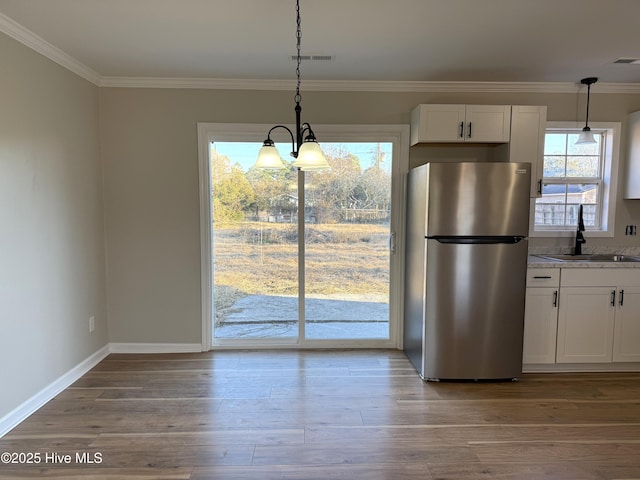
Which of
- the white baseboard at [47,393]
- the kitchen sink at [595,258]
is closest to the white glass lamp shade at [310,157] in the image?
the white baseboard at [47,393]

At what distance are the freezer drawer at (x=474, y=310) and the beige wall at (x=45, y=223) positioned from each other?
9.40 ft

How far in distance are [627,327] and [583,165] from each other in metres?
1.52

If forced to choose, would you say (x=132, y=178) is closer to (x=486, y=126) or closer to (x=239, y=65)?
(x=239, y=65)

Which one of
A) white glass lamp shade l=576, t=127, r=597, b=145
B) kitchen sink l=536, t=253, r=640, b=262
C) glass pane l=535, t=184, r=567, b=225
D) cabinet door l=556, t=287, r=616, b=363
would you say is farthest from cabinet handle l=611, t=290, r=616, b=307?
white glass lamp shade l=576, t=127, r=597, b=145

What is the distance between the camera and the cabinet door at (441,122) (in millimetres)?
3188

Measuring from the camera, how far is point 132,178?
346cm

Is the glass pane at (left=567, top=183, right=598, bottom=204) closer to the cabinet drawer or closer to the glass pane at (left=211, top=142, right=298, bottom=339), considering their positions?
the cabinet drawer

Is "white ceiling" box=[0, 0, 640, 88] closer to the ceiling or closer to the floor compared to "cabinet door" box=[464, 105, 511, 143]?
closer to the ceiling

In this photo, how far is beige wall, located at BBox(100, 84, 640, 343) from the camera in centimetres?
343

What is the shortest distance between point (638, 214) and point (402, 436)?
10.5 feet

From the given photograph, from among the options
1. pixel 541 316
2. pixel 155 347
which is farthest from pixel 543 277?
pixel 155 347

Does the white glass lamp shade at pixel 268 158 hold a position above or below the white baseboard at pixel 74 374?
above

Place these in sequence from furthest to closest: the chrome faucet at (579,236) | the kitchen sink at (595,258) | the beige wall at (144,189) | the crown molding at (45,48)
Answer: the chrome faucet at (579,236) → the kitchen sink at (595,258) → the beige wall at (144,189) → the crown molding at (45,48)

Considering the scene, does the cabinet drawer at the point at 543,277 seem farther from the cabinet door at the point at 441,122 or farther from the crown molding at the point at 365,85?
the crown molding at the point at 365,85
